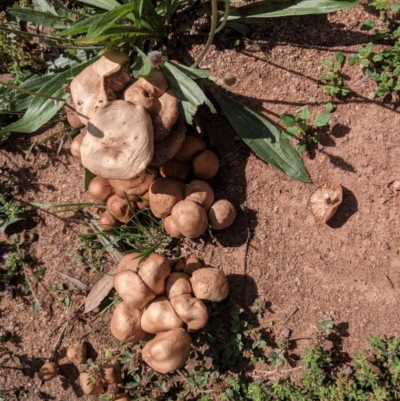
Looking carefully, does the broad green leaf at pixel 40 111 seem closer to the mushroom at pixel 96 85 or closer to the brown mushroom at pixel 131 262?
the mushroom at pixel 96 85

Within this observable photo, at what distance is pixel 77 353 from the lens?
3.60 meters

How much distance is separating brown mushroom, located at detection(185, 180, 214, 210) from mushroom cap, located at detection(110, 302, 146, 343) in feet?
2.68

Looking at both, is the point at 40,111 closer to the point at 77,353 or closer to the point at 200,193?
the point at 200,193

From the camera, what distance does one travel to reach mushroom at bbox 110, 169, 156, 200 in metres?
3.18

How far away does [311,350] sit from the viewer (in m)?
3.29

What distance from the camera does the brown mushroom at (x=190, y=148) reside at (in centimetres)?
316

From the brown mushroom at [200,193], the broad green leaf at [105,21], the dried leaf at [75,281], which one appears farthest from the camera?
the dried leaf at [75,281]

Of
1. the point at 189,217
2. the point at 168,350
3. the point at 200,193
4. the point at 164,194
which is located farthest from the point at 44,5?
the point at 168,350

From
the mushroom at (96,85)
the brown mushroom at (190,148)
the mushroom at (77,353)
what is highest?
the mushroom at (96,85)

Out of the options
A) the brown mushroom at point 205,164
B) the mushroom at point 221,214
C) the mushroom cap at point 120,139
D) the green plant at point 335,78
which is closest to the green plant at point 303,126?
the green plant at point 335,78

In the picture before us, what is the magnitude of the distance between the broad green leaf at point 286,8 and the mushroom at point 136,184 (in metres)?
1.19

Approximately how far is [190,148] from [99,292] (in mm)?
1361

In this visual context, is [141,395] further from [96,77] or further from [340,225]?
[96,77]

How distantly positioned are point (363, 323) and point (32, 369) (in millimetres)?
2520
